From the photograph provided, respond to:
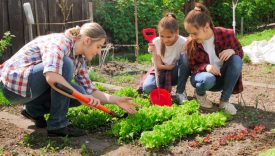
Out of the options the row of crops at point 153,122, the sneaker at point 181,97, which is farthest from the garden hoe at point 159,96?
the row of crops at point 153,122

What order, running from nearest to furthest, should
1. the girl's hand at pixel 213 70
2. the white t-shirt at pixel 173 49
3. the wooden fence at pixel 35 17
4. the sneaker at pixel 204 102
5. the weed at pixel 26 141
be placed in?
the weed at pixel 26 141, the girl's hand at pixel 213 70, the sneaker at pixel 204 102, the white t-shirt at pixel 173 49, the wooden fence at pixel 35 17

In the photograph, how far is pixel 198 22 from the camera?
4.26 meters

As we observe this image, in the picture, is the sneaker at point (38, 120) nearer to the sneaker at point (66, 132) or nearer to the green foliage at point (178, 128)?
the sneaker at point (66, 132)

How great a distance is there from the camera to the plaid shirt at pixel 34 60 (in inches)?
137

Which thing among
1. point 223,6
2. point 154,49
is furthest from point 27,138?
point 223,6

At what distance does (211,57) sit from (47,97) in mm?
1844

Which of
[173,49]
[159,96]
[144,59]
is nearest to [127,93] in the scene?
[159,96]

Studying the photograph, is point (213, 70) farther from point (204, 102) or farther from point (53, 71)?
point (53, 71)

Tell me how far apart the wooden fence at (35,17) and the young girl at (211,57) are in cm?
457

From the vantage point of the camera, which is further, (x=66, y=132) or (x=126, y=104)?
(x=126, y=104)

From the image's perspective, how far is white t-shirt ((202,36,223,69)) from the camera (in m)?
4.53

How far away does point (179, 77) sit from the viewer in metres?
4.83

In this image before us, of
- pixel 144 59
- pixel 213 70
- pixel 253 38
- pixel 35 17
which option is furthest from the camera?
pixel 253 38

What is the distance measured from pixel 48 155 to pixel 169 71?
2053mm
